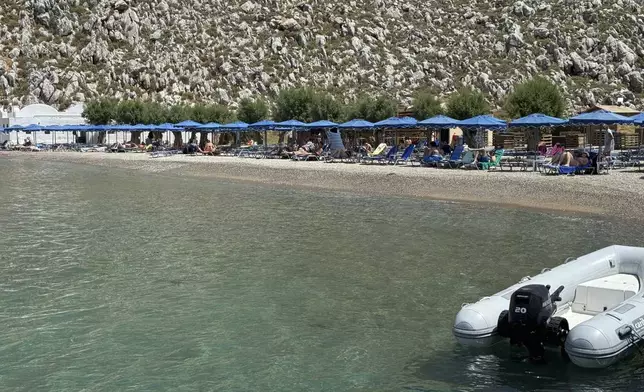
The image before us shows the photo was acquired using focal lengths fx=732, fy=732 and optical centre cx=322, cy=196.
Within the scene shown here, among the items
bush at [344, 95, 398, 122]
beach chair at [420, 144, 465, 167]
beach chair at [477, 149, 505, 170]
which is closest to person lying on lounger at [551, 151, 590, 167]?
beach chair at [477, 149, 505, 170]

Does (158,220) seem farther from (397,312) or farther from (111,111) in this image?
(111,111)

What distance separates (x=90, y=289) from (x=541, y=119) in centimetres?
2006

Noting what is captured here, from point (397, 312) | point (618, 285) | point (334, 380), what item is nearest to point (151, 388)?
point (334, 380)

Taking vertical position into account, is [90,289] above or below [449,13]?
below

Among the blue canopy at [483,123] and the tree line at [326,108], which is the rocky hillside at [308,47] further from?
the blue canopy at [483,123]

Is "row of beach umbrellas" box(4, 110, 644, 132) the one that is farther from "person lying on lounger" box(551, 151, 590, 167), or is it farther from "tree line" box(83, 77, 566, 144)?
"tree line" box(83, 77, 566, 144)

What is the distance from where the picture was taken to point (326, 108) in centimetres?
4641

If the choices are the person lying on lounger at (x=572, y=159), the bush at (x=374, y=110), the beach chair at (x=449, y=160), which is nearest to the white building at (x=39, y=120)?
the bush at (x=374, y=110)

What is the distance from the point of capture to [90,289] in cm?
1082

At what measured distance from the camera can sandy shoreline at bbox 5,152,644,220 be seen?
19.2 m

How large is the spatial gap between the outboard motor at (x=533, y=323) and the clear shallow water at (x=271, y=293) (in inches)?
10.6

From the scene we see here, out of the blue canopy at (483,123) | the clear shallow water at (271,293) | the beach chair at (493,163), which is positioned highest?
the blue canopy at (483,123)

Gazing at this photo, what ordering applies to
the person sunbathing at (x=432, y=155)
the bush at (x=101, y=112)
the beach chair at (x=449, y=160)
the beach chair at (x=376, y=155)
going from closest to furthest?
the beach chair at (x=449, y=160) → the person sunbathing at (x=432, y=155) → the beach chair at (x=376, y=155) → the bush at (x=101, y=112)

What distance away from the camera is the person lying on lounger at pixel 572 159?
23.6 meters
